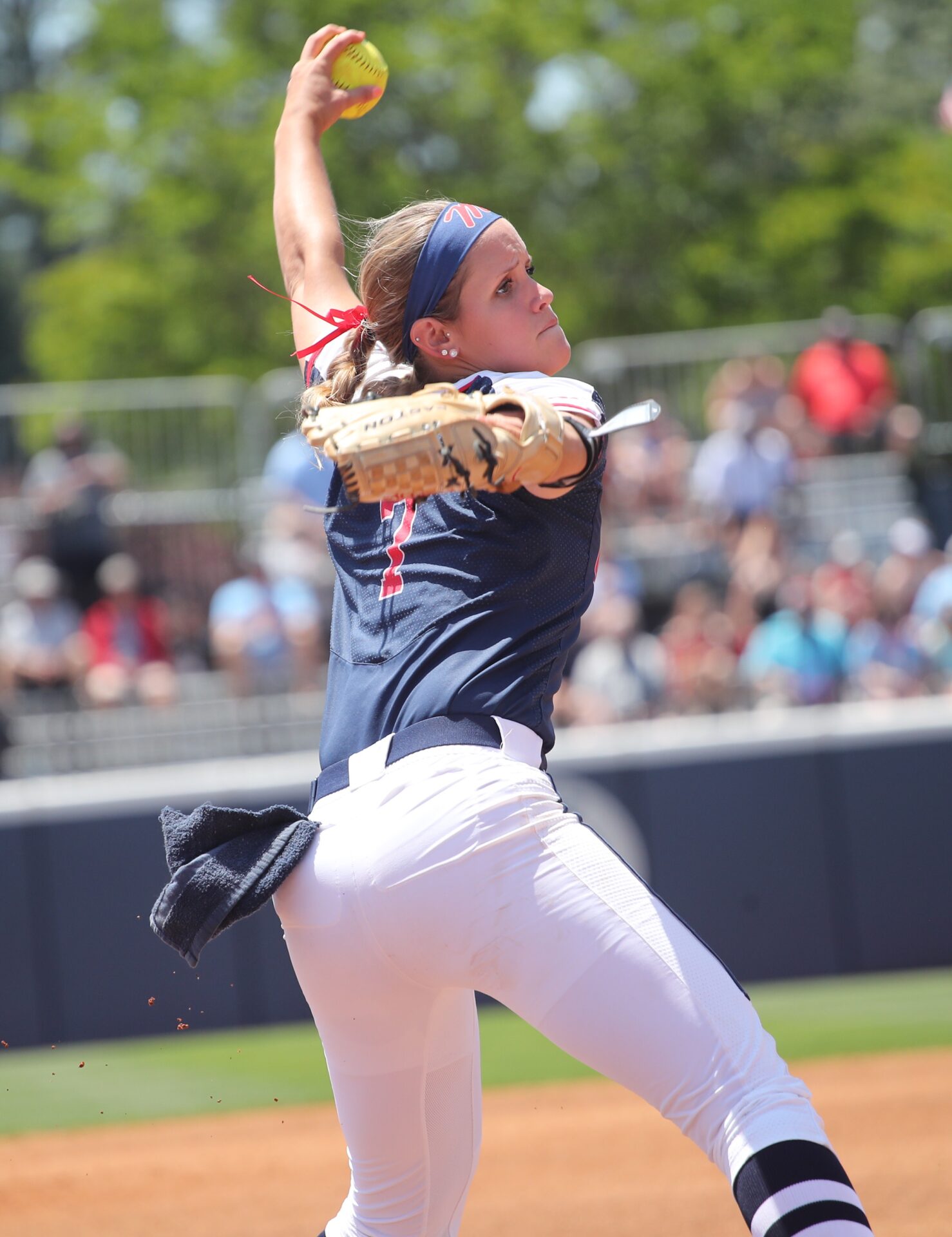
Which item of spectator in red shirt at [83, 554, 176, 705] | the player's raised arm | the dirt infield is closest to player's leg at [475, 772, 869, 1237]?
the player's raised arm

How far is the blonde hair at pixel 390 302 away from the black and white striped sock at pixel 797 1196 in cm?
137

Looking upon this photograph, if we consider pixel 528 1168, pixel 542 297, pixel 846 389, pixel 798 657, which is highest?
pixel 542 297

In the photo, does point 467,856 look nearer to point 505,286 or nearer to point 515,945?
point 515,945

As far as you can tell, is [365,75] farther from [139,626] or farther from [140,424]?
[140,424]

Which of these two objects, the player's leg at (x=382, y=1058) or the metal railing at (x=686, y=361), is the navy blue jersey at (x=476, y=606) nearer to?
the player's leg at (x=382, y=1058)

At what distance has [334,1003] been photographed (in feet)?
8.55

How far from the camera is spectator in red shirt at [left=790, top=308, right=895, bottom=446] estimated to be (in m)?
12.0

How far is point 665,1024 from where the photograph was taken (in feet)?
7.87

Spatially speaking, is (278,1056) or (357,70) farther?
(278,1056)

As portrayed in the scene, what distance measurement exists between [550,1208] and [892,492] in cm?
821

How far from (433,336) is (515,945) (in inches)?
40.8

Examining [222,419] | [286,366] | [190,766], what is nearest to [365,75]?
[190,766]

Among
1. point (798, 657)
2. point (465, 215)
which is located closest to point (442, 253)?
point (465, 215)

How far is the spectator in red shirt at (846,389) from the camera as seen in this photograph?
39.4ft
